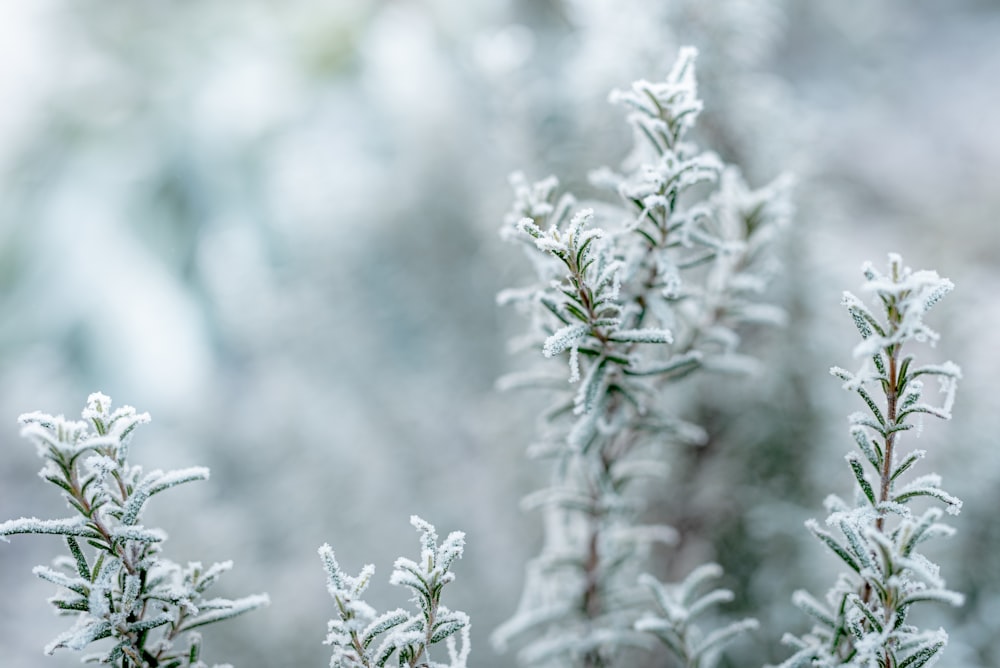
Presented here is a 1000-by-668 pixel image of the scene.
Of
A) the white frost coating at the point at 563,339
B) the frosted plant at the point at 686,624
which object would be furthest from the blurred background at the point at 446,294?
the white frost coating at the point at 563,339

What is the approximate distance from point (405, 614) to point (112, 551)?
79mm

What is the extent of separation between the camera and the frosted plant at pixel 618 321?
0.76ft

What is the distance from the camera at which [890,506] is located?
0.67ft

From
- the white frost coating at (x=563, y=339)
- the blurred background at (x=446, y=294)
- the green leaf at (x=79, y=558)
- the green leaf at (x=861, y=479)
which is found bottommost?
the green leaf at (x=861, y=479)

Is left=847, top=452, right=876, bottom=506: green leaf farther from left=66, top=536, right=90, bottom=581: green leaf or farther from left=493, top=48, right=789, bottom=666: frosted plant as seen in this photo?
left=66, top=536, right=90, bottom=581: green leaf

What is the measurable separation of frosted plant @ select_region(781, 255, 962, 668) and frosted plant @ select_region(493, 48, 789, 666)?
5 cm

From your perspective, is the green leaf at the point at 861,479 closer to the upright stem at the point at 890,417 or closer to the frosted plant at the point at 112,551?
the upright stem at the point at 890,417

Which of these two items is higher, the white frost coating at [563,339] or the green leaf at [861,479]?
the white frost coating at [563,339]

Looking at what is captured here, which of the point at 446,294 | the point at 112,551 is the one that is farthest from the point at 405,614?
the point at 446,294

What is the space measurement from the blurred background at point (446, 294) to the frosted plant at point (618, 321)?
0.16m

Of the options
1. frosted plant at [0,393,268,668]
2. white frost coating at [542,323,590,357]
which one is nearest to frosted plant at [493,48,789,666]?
white frost coating at [542,323,590,357]

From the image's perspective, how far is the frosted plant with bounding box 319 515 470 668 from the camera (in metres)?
0.20

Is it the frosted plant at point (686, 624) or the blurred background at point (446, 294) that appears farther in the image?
the blurred background at point (446, 294)

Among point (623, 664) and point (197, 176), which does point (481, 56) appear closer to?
point (623, 664)
